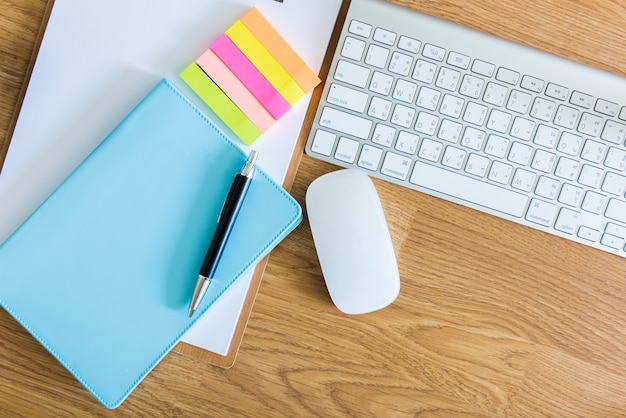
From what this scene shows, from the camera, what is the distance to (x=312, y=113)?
0.65 m

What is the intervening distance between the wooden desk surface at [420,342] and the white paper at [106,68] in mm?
39

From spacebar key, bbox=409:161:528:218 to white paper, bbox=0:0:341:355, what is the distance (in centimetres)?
14

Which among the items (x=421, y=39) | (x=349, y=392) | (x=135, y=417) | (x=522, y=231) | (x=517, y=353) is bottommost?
(x=135, y=417)

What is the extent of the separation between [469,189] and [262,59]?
0.26m

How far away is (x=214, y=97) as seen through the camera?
0.63m

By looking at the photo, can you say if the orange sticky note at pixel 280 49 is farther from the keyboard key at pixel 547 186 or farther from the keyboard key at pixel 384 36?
the keyboard key at pixel 547 186

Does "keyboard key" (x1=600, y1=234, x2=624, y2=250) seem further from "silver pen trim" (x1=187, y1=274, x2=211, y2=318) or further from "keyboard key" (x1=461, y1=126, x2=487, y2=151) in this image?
"silver pen trim" (x1=187, y1=274, x2=211, y2=318)

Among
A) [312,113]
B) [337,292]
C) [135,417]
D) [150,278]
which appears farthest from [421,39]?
[135,417]

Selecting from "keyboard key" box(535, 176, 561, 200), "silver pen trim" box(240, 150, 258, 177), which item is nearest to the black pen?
"silver pen trim" box(240, 150, 258, 177)

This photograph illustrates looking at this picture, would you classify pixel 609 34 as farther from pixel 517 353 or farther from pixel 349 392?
pixel 349 392

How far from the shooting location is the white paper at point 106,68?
0.64 meters

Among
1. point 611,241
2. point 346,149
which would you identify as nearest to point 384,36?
point 346,149

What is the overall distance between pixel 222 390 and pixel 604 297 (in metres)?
0.44

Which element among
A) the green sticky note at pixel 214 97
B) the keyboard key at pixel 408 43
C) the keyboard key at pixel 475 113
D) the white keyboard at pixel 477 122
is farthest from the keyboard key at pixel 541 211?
the green sticky note at pixel 214 97
